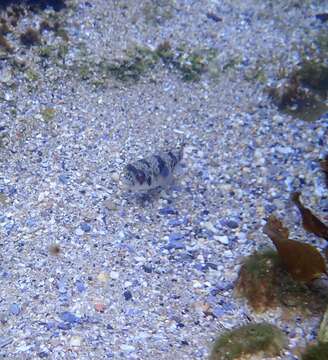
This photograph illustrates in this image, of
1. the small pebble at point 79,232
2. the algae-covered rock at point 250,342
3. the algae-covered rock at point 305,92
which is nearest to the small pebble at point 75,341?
the algae-covered rock at point 250,342

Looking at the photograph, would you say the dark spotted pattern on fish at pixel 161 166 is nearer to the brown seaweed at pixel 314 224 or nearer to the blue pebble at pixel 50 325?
the brown seaweed at pixel 314 224

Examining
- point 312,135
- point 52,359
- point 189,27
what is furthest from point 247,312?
point 189,27

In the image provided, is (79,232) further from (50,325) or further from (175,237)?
(50,325)

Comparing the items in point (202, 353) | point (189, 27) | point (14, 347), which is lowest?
point (14, 347)

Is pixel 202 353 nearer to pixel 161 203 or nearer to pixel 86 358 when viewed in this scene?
pixel 86 358

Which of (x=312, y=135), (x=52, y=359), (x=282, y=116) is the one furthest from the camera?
(x=282, y=116)

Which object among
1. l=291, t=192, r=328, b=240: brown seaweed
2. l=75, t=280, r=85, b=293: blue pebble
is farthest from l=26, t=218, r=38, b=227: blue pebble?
l=291, t=192, r=328, b=240: brown seaweed

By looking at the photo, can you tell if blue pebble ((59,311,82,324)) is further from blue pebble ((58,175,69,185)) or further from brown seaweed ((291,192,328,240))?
brown seaweed ((291,192,328,240))
